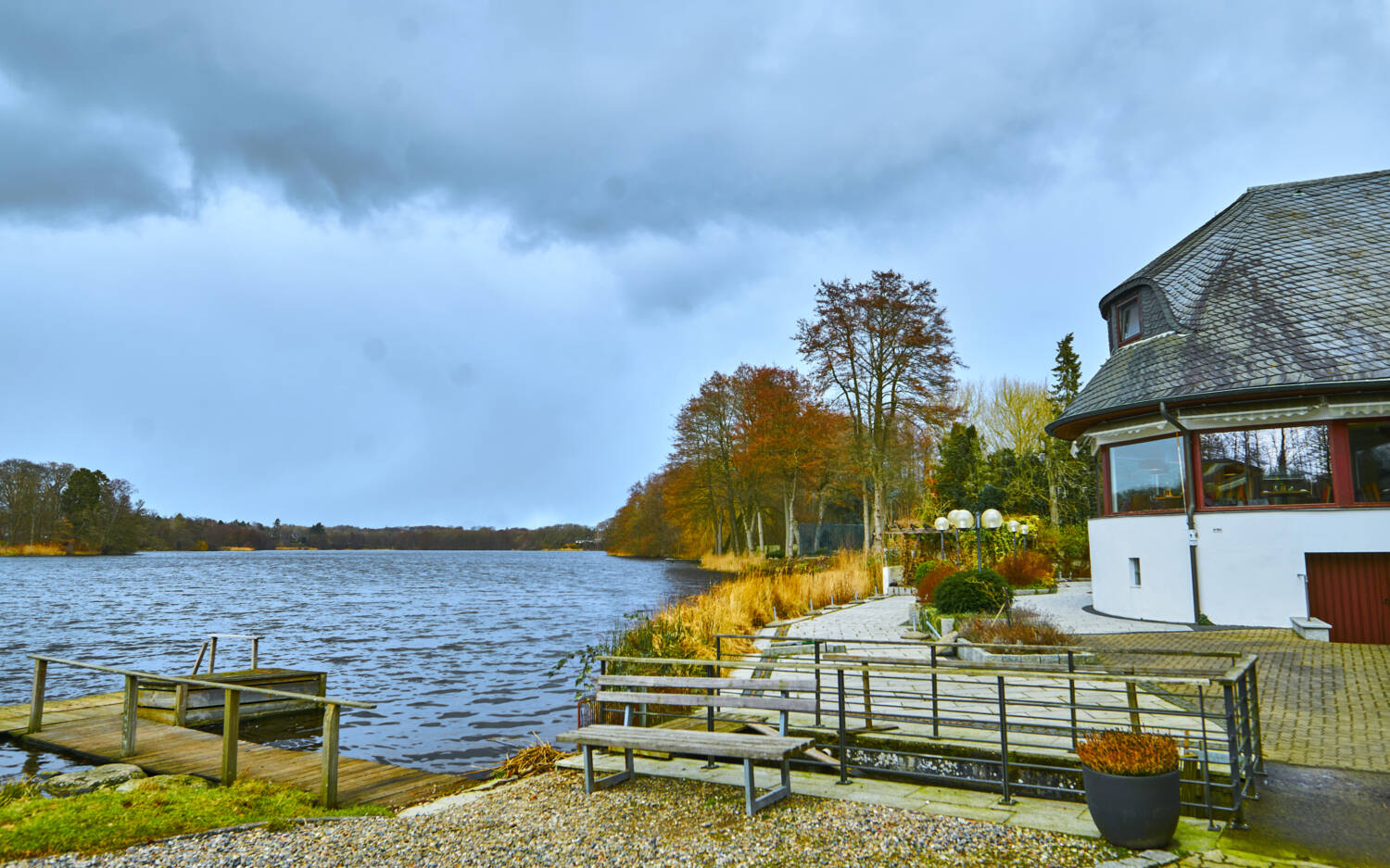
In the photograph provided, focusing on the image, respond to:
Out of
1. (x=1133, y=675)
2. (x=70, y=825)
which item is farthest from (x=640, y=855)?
(x=70, y=825)

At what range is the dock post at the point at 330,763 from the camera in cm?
682

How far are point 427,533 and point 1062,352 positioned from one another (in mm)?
112952

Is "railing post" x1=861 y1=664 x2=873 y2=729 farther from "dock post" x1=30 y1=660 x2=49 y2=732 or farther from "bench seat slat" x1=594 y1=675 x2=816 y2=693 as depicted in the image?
"dock post" x1=30 y1=660 x2=49 y2=732

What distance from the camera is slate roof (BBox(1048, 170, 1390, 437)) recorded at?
13422mm

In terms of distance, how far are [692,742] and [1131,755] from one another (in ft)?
9.23

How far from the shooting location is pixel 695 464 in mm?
47125

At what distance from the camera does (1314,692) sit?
894 cm

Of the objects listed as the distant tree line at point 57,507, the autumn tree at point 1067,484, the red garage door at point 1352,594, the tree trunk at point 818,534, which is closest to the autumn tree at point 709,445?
the tree trunk at point 818,534

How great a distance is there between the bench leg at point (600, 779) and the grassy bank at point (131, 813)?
177 cm

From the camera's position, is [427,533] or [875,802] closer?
[875,802]

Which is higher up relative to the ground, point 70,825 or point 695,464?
point 695,464

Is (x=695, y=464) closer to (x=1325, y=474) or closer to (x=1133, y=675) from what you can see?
(x=1325, y=474)

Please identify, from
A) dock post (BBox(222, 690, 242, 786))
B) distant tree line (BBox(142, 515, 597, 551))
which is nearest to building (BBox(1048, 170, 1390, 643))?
dock post (BBox(222, 690, 242, 786))

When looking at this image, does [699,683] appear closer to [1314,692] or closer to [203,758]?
[203,758]
